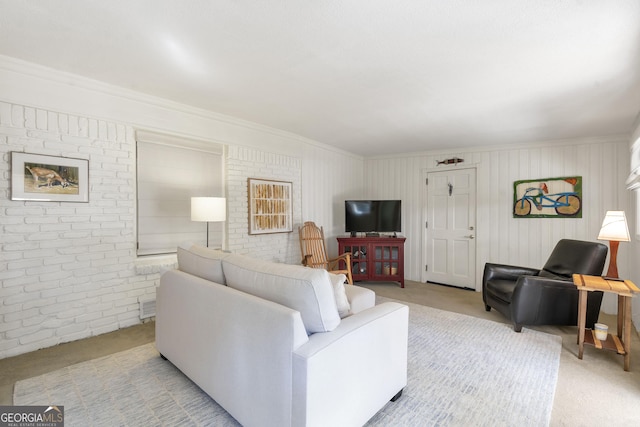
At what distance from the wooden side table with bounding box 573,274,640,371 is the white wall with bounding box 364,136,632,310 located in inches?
69.9

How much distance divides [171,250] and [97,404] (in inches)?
63.8

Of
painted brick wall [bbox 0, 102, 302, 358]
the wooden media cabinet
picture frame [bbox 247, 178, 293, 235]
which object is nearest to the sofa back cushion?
painted brick wall [bbox 0, 102, 302, 358]

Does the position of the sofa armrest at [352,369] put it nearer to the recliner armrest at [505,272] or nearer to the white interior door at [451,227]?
the recliner armrest at [505,272]

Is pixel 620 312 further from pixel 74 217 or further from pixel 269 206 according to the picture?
pixel 74 217

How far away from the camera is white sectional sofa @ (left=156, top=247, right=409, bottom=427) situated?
4.37 ft

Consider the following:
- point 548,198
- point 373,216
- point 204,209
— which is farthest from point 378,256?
point 204,209

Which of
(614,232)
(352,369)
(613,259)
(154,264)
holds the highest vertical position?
(614,232)

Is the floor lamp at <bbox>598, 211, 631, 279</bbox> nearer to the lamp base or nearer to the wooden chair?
the lamp base

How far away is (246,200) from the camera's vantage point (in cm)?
386

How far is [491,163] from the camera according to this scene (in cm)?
468

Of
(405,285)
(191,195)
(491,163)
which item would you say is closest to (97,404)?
(191,195)

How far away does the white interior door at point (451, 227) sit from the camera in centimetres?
488
